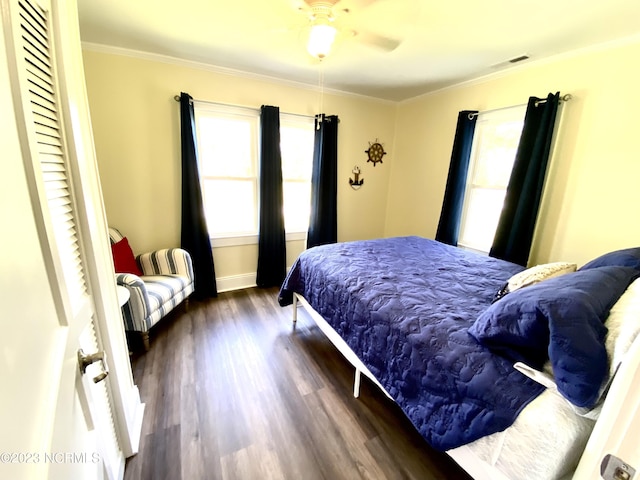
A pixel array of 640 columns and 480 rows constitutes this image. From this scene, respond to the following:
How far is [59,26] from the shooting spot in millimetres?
921

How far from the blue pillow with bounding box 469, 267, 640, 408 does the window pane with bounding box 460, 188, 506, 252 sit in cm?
178

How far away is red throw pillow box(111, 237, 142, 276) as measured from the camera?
2.34 m

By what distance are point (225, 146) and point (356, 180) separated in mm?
1772

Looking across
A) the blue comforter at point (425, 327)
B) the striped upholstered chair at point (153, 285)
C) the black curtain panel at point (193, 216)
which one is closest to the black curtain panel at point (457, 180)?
the blue comforter at point (425, 327)

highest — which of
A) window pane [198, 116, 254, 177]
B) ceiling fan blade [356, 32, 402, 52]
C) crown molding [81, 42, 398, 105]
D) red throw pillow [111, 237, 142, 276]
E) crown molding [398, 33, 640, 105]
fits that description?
crown molding [398, 33, 640, 105]

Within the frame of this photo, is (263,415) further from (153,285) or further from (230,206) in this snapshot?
(230,206)

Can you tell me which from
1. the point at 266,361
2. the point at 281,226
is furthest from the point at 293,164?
the point at 266,361

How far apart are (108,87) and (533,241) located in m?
4.18

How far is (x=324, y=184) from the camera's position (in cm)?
351

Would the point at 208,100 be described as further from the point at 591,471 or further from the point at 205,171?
the point at 591,471

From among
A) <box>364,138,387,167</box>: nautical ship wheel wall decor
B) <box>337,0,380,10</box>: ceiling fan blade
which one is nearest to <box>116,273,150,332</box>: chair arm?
<box>337,0,380,10</box>: ceiling fan blade

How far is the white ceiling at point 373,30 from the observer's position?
1.68 m

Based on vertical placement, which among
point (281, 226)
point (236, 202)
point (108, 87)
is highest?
point (108, 87)

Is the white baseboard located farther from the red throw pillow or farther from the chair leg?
the chair leg
